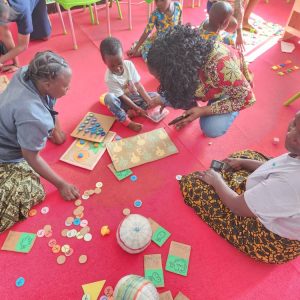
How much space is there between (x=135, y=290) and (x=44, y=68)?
3.13 feet

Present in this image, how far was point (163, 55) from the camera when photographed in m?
1.36

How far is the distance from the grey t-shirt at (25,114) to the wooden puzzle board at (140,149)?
545mm

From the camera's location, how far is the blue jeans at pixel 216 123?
1.73m

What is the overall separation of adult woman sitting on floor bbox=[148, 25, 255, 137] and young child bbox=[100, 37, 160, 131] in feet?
1.12

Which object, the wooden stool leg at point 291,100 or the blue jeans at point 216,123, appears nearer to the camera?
the blue jeans at point 216,123

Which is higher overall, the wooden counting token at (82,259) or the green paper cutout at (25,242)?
the green paper cutout at (25,242)

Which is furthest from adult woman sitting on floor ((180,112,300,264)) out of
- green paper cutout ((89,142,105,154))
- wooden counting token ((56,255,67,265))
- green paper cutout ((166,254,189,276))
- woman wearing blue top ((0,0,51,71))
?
woman wearing blue top ((0,0,51,71))

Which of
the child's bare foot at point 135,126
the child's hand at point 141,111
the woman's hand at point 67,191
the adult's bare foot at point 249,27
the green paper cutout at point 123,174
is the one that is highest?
the adult's bare foot at point 249,27

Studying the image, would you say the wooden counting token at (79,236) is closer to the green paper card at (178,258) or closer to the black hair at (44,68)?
the green paper card at (178,258)

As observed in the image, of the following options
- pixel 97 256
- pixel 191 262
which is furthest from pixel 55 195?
pixel 191 262

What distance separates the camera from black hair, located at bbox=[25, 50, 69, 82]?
3.85 ft

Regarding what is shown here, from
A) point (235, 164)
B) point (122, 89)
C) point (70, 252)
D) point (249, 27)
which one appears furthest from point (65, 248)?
point (249, 27)

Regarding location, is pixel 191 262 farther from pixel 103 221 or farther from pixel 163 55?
pixel 163 55

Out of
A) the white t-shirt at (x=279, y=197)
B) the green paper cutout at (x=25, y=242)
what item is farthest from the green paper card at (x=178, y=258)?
the green paper cutout at (x=25, y=242)
